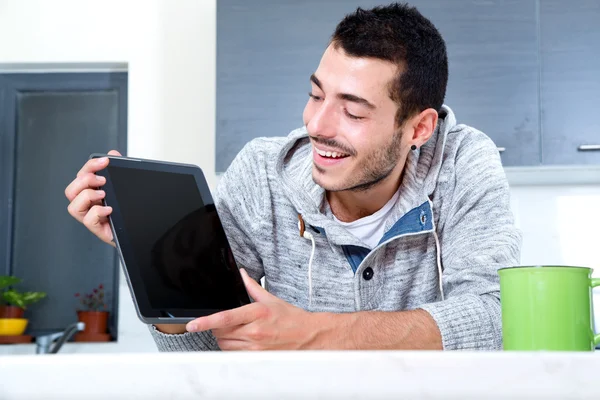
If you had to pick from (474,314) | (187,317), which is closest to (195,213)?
(187,317)

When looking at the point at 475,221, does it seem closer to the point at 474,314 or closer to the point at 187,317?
the point at 474,314

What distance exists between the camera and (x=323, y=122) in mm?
1500

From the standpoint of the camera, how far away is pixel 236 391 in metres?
0.39

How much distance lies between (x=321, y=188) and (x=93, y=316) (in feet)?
5.94

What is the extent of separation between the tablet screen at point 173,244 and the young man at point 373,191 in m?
0.12

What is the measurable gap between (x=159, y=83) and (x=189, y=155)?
320mm

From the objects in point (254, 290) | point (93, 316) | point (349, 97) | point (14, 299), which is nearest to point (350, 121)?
point (349, 97)

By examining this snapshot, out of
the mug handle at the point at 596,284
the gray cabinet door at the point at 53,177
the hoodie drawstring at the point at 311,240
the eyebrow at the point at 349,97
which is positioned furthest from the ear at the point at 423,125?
the gray cabinet door at the point at 53,177

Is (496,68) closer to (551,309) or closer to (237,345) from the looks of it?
(237,345)

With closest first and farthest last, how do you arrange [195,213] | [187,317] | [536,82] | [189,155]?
[187,317] < [195,213] < [536,82] < [189,155]

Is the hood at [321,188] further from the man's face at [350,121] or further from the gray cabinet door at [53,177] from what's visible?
the gray cabinet door at [53,177]

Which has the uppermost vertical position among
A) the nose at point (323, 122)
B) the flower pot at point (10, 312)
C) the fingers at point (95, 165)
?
the nose at point (323, 122)

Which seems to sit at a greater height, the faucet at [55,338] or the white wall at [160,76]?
the white wall at [160,76]

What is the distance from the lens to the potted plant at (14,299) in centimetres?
305
